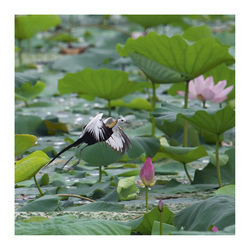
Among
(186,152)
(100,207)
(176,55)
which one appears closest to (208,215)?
(100,207)

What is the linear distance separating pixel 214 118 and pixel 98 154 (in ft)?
0.95

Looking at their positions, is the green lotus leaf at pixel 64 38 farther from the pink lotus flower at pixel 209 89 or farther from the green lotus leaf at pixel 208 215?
the green lotus leaf at pixel 208 215

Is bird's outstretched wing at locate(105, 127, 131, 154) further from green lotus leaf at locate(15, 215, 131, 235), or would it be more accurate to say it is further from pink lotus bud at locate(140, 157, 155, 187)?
green lotus leaf at locate(15, 215, 131, 235)

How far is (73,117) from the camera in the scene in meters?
2.25

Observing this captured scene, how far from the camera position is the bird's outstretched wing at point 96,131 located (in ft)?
3.89

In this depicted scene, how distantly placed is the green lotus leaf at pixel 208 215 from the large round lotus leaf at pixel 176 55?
2.06 feet

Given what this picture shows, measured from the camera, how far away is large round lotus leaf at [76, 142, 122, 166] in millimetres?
1360

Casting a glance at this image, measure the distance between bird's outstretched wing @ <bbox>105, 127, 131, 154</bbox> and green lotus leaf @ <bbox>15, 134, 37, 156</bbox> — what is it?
0.57 ft

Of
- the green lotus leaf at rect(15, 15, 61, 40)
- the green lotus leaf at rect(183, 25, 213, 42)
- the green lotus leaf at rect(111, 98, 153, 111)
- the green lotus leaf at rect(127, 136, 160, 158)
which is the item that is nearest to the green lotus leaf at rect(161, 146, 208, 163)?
the green lotus leaf at rect(127, 136, 160, 158)

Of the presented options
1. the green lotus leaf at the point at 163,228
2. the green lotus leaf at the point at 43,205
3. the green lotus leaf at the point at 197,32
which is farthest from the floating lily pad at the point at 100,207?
the green lotus leaf at the point at 197,32

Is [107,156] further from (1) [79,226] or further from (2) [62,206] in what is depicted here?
(1) [79,226]

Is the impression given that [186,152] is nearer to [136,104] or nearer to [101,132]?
[101,132]

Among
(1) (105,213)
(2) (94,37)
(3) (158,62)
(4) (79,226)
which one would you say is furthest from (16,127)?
(2) (94,37)

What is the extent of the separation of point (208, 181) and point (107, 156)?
0.93ft
